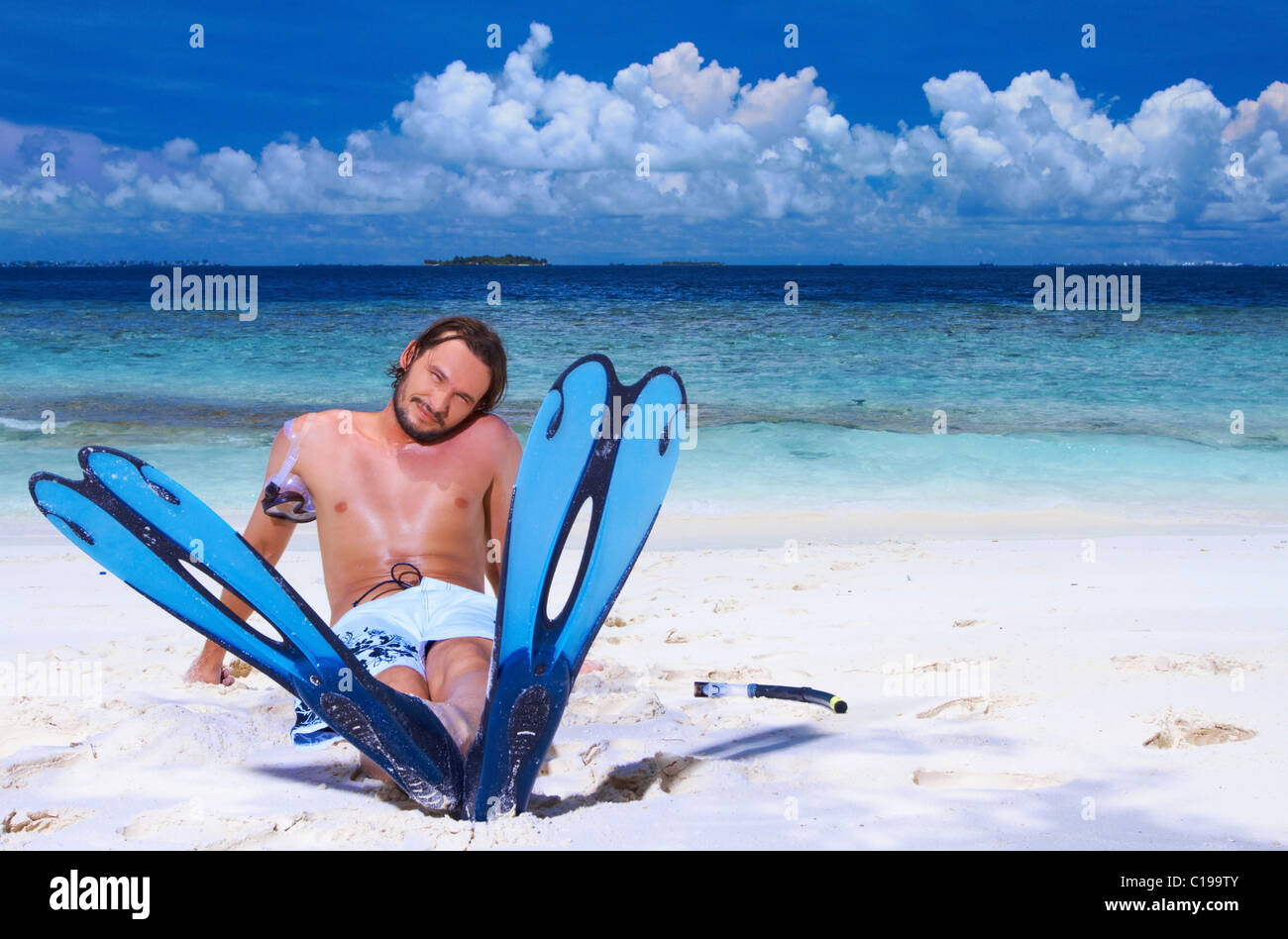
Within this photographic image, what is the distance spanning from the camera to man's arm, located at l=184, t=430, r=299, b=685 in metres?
2.66

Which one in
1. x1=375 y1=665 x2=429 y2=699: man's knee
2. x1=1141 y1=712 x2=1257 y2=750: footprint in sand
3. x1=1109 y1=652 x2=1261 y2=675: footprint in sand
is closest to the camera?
x1=375 y1=665 x2=429 y2=699: man's knee

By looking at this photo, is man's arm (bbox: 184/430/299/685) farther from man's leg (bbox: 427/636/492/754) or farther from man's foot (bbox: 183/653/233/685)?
man's leg (bbox: 427/636/492/754)

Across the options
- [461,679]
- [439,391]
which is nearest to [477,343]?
[439,391]

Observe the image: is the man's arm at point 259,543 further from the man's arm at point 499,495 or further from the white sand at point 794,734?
the man's arm at point 499,495

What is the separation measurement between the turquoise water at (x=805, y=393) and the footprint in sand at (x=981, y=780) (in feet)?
15.7

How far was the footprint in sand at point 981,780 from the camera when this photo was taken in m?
2.26

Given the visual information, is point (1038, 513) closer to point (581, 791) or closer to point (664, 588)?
point (664, 588)

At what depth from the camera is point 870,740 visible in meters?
2.60

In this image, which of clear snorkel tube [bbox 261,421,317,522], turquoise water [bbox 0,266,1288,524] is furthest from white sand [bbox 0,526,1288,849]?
turquoise water [bbox 0,266,1288,524]

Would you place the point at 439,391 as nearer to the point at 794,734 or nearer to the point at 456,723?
the point at 456,723

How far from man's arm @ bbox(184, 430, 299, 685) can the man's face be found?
352 mm

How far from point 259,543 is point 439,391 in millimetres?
736
